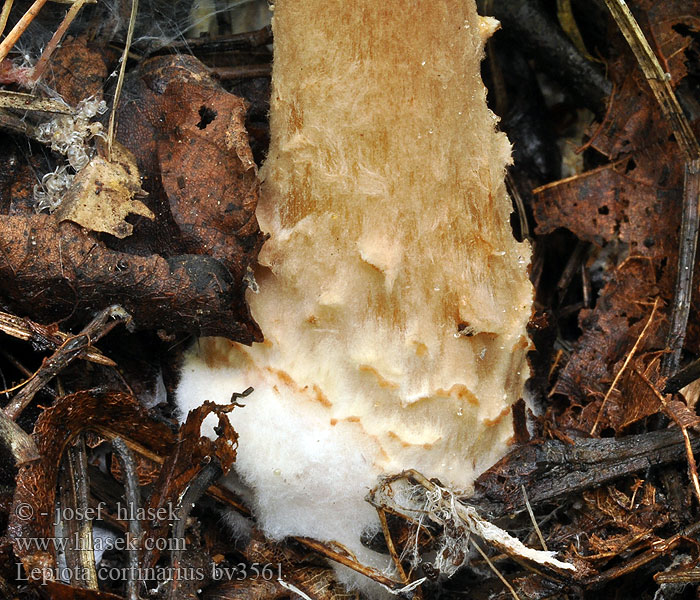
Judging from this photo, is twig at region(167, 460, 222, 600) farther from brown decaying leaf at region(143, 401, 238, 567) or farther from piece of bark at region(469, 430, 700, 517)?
piece of bark at region(469, 430, 700, 517)

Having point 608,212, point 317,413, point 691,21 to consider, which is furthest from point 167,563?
point 691,21

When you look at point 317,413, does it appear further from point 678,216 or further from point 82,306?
point 678,216

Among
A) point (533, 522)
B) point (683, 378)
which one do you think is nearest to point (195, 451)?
point (533, 522)

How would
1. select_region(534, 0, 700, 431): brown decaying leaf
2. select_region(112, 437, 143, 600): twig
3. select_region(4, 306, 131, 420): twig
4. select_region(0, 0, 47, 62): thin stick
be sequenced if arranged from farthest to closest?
select_region(534, 0, 700, 431): brown decaying leaf, select_region(0, 0, 47, 62): thin stick, select_region(4, 306, 131, 420): twig, select_region(112, 437, 143, 600): twig

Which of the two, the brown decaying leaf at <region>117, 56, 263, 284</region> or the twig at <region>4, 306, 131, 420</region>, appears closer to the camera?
the twig at <region>4, 306, 131, 420</region>

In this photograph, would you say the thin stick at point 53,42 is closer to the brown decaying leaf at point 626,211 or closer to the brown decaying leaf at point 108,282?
the brown decaying leaf at point 108,282

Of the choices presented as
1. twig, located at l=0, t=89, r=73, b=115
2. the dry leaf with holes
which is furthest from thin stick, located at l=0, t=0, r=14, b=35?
the dry leaf with holes

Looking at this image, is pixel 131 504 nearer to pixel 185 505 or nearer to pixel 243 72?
pixel 185 505
